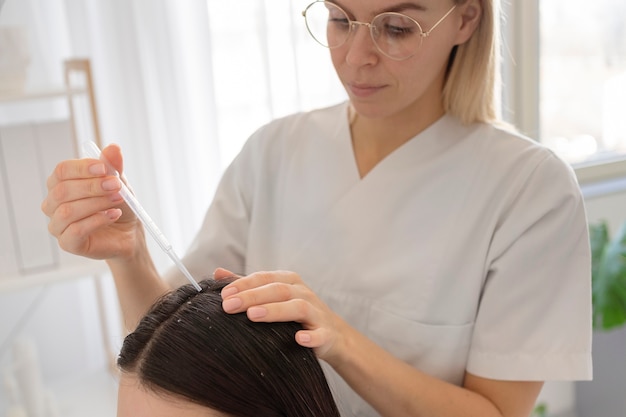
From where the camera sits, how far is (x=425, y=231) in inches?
48.5

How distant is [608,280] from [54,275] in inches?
63.0

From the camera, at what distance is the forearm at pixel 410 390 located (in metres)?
1.02

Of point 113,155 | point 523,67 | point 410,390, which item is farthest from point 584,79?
point 113,155

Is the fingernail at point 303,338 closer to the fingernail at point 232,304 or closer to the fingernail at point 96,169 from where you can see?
the fingernail at point 232,304

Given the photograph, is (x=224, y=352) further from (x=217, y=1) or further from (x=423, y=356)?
(x=217, y=1)

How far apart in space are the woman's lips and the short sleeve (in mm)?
291

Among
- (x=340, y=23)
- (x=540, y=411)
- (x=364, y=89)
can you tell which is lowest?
(x=540, y=411)

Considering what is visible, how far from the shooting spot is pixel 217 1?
2.00m

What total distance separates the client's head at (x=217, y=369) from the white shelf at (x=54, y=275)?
88 cm

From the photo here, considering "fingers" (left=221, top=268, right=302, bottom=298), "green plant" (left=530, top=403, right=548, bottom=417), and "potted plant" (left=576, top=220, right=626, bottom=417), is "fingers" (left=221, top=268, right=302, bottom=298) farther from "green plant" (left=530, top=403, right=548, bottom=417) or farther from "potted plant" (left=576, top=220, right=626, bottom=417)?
"green plant" (left=530, top=403, right=548, bottom=417)

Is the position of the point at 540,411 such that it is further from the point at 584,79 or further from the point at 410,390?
the point at 410,390

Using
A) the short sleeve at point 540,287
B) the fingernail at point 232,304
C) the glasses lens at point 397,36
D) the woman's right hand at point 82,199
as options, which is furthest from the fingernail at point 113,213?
the short sleeve at point 540,287

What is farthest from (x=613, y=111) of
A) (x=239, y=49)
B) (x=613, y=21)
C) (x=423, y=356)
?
(x=423, y=356)

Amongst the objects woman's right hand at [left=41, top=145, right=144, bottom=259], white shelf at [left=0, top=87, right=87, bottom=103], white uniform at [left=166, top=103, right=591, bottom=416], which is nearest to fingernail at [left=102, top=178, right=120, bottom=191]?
woman's right hand at [left=41, top=145, right=144, bottom=259]
